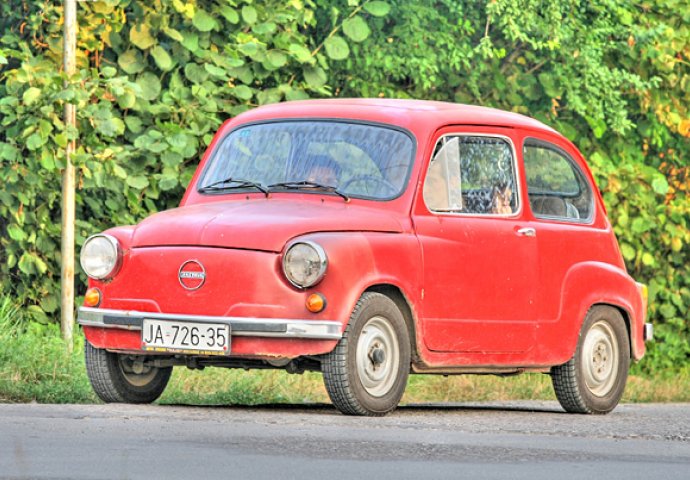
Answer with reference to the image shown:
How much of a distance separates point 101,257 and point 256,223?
3.10ft

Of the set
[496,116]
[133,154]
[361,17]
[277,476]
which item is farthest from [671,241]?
[277,476]

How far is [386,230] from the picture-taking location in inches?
350

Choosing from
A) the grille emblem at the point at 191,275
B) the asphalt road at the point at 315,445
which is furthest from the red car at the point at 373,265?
the asphalt road at the point at 315,445

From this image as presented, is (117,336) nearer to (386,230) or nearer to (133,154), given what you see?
(386,230)

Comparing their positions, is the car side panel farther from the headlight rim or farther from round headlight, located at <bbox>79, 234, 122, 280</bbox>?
round headlight, located at <bbox>79, 234, 122, 280</bbox>

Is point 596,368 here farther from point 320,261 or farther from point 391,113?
point 320,261

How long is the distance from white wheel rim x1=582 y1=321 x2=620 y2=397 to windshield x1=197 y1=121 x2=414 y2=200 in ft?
6.35

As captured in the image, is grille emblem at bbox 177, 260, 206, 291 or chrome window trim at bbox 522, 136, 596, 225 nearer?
grille emblem at bbox 177, 260, 206, 291

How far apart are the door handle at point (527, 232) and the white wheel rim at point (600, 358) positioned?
865 millimetres

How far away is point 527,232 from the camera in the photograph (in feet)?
32.6

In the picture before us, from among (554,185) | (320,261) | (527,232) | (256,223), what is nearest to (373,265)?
(320,261)

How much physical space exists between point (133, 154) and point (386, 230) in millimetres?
5467

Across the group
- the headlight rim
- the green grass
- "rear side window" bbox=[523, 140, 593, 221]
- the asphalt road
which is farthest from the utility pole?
the headlight rim

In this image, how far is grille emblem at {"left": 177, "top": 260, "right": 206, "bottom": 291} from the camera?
28.2 ft
